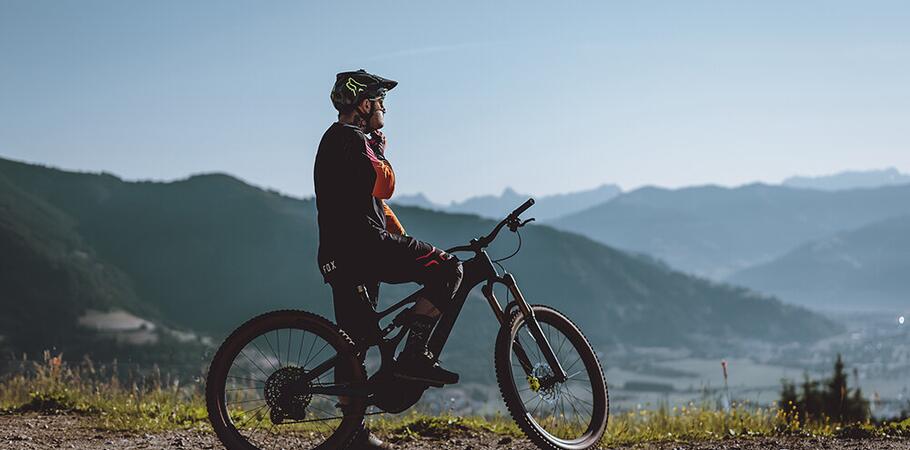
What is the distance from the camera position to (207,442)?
6332 millimetres

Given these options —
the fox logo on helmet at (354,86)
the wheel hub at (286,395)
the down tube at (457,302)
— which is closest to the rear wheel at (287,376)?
the wheel hub at (286,395)

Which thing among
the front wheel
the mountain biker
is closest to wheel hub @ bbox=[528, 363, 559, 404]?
the front wheel

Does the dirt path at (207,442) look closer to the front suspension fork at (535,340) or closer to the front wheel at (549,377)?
the front wheel at (549,377)

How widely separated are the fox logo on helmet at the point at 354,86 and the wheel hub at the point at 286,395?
6.05 ft

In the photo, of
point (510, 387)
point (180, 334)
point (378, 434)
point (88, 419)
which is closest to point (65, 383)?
point (88, 419)

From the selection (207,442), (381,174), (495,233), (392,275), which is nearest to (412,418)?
(207,442)

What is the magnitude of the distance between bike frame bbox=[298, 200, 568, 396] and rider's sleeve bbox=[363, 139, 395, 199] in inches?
23.3

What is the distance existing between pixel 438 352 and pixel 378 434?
2.00 meters

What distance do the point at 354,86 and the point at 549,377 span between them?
2332mm

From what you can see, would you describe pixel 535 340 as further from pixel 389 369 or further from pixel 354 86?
pixel 354 86

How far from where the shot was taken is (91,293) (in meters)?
169

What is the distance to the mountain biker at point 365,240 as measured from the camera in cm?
491

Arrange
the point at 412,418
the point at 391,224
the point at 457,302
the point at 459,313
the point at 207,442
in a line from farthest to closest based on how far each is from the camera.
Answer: the point at 412,418 < the point at 207,442 < the point at 391,224 < the point at 457,302 < the point at 459,313

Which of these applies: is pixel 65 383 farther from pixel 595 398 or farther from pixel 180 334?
pixel 180 334
